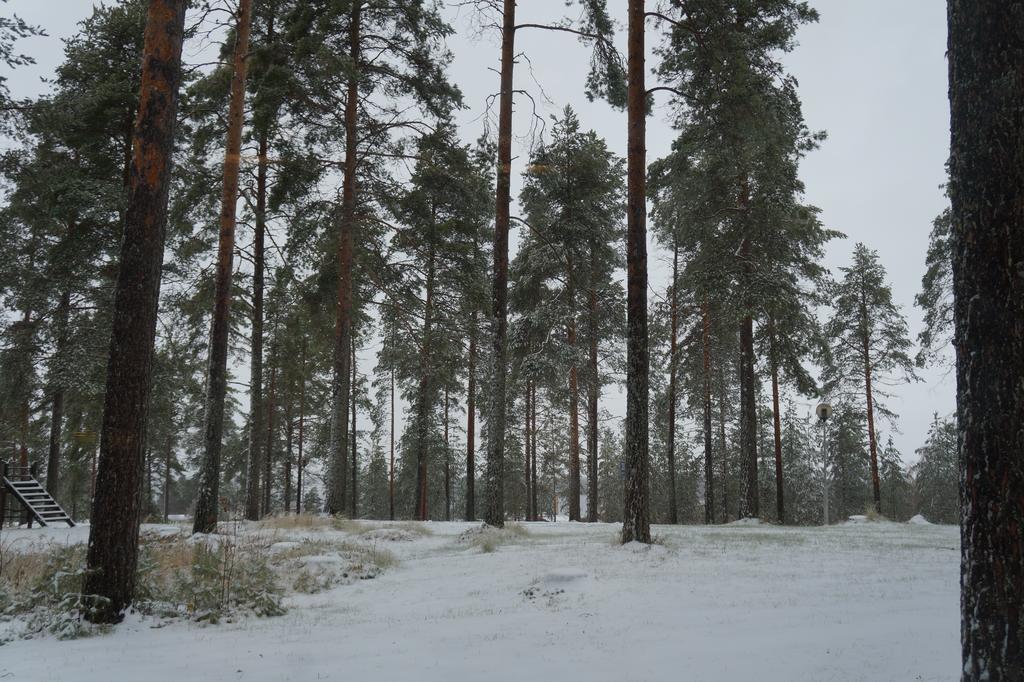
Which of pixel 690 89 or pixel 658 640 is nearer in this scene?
pixel 658 640

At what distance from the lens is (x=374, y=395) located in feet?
115

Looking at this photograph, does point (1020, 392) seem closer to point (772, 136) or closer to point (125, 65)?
point (772, 136)

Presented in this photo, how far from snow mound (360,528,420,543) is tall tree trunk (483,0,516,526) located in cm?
163

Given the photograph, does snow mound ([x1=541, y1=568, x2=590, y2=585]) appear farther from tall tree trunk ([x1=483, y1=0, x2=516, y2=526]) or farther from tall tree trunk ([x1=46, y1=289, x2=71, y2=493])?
tall tree trunk ([x1=46, y1=289, x2=71, y2=493])

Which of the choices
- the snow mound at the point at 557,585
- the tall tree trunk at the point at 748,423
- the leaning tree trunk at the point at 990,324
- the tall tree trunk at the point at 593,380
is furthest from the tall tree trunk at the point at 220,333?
the tall tree trunk at the point at 748,423

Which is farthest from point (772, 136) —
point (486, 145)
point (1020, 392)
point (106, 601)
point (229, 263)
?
point (106, 601)

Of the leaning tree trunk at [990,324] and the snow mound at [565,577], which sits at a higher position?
the leaning tree trunk at [990,324]

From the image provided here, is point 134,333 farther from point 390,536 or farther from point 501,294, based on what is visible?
point 501,294

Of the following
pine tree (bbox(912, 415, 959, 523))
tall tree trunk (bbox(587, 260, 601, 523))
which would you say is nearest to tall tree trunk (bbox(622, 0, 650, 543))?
tall tree trunk (bbox(587, 260, 601, 523))

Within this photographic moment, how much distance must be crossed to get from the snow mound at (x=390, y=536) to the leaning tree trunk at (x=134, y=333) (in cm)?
618

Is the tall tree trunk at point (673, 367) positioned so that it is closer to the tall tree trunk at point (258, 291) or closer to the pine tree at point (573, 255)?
the pine tree at point (573, 255)

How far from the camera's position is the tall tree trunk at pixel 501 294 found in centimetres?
1227

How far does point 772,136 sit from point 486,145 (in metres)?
6.34

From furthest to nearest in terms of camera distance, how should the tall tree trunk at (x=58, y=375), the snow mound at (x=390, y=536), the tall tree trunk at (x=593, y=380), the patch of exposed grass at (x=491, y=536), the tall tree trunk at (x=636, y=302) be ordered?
the tall tree trunk at (x=593, y=380)
the tall tree trunk at (x=58, y=375)
the snow mound at (x=390, y=536)
the patch of exposed grass at (x=491, y=536)
the tall tree trunk at (x=636, y=302)
